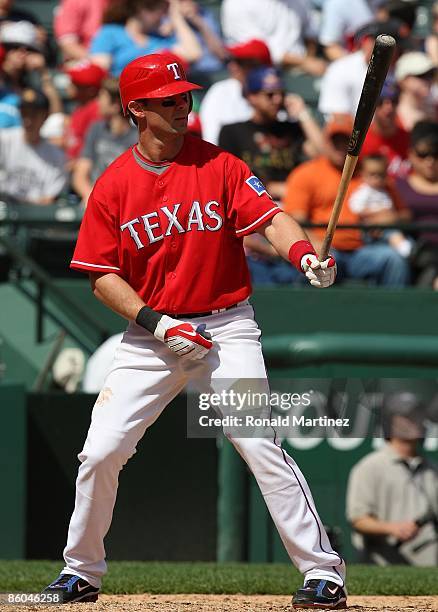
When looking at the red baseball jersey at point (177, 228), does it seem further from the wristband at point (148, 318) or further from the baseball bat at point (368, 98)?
the baseball bat at point (368, 98)

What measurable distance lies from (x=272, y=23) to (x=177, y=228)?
22.7 feet

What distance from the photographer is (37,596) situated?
5027 millimetres

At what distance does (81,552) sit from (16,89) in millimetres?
6628

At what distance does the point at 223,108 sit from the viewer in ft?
34.2

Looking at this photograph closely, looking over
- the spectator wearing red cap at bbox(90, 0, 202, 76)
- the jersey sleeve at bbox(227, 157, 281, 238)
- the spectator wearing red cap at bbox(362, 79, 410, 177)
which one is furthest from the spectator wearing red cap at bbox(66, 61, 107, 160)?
the jersey sleeve at bbox(227, 157, 281, 238)

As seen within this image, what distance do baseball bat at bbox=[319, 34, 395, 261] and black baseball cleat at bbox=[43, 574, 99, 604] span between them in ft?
5.01

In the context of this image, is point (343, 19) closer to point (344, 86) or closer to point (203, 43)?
point (203, 43)

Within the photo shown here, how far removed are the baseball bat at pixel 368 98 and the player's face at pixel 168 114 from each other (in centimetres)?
64

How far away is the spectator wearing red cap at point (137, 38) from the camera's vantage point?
11.0 meters

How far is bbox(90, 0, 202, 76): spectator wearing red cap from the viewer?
36.2ft

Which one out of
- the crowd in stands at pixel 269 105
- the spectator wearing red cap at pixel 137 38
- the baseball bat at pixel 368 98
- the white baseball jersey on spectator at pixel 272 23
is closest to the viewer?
the baseball bat at pixel 368 98

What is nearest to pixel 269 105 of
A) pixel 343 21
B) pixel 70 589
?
pixel 343 21

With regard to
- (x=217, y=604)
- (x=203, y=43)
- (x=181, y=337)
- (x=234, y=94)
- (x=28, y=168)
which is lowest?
(x=217, y=604)

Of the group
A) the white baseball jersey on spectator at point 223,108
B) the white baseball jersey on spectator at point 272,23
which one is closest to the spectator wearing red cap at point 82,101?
the white baseball jersey on spectator at point 223,108
